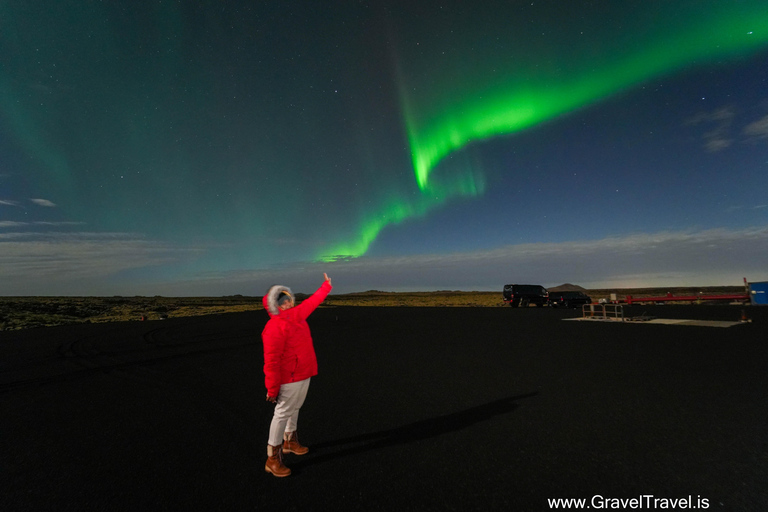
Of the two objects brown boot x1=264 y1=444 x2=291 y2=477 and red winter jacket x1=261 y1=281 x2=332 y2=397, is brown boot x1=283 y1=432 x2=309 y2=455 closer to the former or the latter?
brown boot x1=264 y1=444 x2=291 y2=477

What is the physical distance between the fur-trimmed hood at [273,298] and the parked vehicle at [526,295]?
35.7 meters

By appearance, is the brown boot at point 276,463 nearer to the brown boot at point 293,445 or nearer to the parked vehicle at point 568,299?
the brown boot at point 293,445

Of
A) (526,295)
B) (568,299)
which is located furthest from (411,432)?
(526,295)

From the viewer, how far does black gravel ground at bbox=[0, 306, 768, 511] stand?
3.30 m

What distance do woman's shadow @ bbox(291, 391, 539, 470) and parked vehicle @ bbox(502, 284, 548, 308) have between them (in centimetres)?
3267

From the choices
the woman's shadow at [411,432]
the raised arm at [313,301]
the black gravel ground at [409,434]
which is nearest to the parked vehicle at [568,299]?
the black gravel ground at [409,434]

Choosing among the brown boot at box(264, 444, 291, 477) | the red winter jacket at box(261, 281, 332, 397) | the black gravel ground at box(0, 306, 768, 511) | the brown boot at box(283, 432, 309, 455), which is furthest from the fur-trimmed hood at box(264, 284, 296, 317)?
the black gravel ground at box(0, 306, 768, 511)

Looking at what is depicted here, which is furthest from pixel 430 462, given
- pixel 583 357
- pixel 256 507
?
pixel 583 357

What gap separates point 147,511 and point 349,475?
5.76 ft

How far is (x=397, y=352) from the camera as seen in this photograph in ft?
36.9

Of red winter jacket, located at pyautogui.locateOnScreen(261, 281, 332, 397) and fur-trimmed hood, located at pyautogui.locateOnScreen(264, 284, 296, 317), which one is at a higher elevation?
fur-trimmed hood, located at pyautogui.locateOnScreen(264, 284, 296, 317)

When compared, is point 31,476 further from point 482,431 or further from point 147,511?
point 482,431

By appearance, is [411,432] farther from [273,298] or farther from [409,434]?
[273,298]

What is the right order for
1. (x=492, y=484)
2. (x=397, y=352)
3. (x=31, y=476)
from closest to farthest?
1. (x=492, y=484)
2. (x=31, y=476)
3. (x=397, y=352)
